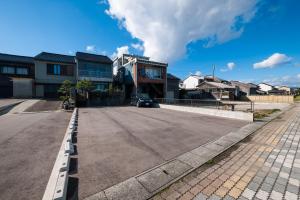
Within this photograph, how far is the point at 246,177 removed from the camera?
9.69ft

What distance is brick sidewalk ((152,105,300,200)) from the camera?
2.46 m

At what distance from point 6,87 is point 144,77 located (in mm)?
20166

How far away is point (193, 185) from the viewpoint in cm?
273

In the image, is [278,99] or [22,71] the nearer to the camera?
[22,71]

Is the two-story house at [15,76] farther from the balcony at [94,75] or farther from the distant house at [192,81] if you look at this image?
the distant house at [192,81]

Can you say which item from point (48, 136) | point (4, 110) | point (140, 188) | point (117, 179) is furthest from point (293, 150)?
point (4, 110)

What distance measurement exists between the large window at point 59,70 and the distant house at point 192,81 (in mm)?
31460

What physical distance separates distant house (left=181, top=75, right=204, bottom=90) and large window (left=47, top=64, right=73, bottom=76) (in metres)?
31.5

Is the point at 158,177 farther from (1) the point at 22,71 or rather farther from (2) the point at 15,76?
(1) the point at 22,71

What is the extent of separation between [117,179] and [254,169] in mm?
2981

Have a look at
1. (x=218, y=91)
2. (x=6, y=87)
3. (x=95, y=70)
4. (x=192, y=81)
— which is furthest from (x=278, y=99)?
(x=6, y=87)

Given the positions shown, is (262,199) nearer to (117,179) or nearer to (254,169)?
(254,169)

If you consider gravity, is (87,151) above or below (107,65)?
below

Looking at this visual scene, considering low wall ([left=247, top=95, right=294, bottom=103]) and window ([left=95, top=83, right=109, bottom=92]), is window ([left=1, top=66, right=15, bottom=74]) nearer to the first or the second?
window ([left=95, top=83, right=109, bottom=92])
